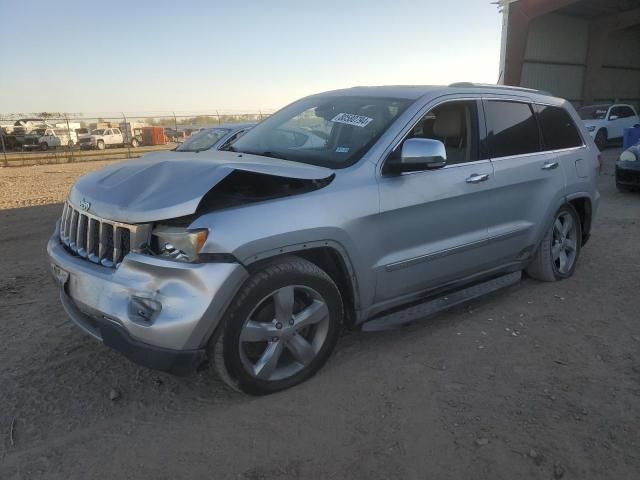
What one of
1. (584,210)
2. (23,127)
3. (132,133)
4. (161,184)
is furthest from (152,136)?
(161,184)

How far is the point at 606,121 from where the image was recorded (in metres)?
18.7

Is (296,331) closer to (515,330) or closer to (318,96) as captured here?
(515,330)

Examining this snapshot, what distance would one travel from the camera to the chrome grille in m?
2.64

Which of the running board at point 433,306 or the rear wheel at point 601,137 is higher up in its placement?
the running board at point 433,306

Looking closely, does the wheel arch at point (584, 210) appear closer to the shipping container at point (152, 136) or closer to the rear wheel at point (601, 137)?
the rear wheel at point (601, 137)

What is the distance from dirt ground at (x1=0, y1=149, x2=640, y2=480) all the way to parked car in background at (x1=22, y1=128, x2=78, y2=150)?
28.1 metres

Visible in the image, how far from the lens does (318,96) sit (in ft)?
14.0

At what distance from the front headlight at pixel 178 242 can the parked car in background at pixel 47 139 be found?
28.7 m

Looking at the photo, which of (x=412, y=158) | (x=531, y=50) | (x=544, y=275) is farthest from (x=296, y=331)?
(x=531, y=50)

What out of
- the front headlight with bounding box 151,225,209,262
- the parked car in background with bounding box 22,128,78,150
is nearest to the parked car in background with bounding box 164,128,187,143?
the parked car in background with bounding box 22,128,78,150

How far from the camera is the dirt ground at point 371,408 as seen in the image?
243 centimetres

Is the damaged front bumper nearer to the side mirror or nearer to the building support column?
the side mirror

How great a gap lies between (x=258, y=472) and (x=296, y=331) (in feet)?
2.64

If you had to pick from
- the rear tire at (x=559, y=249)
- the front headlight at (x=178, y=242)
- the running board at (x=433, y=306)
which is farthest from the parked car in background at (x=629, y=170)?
the front headlight at (x=178, y=242)
